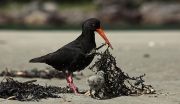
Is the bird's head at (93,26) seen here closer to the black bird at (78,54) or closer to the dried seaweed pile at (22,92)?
the black bird at (78,54)

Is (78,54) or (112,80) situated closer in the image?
(112,80)

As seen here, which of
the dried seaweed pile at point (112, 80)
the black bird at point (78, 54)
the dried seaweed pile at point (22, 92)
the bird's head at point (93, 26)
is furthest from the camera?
the bird's head at point (93, 26)

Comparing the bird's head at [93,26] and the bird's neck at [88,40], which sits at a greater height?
the bird's head at [93,26]

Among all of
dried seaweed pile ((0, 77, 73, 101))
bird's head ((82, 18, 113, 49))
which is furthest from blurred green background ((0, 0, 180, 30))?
dried seaweed pile ((0, 77, 73, 101))

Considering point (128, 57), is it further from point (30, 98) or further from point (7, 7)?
point (7, 7)

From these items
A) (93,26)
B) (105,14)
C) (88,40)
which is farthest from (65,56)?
(105,14)

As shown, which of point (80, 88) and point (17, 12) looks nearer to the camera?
point (80, 88)

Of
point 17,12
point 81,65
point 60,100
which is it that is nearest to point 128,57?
point 81,65

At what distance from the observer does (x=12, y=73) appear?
9.38 m

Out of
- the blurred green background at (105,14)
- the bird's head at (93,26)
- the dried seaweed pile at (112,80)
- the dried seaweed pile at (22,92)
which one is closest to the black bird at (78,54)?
the bird's head at (93,26)

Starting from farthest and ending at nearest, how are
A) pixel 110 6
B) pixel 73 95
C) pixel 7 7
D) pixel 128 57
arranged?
1. pixel 7 7
2. pixel 110 6
3. pixel 128 57
4. pixel 73 95

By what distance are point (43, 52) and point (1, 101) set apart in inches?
366

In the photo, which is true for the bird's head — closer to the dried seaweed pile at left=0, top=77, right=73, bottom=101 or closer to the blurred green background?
the dried seaweed pile at left=0, top=77, right=73, bottom=101

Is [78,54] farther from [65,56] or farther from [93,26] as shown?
[93,26]
